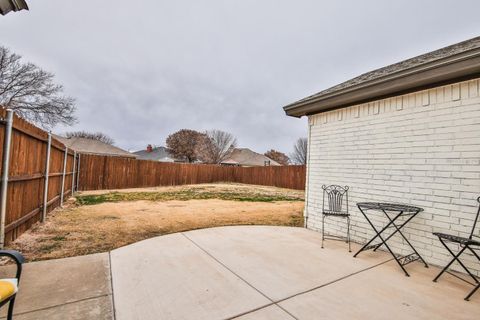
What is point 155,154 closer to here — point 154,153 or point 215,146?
point 154,153

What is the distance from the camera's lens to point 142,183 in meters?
12.9

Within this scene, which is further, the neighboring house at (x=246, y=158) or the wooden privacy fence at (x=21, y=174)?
the neighboring house at (x=246, y=158)

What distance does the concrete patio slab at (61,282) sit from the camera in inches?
66.4

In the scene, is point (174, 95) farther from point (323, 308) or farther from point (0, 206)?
point (323, 308)

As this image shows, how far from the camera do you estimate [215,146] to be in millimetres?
34438

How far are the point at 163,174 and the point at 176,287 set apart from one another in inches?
510

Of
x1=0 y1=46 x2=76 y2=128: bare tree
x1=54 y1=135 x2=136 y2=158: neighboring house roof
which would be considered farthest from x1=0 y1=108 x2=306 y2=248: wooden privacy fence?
x1=54 y1=135 x2=136 y2=158: neighboring house roof

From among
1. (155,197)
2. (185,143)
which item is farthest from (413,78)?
(185,143)

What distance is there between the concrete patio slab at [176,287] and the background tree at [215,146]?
1219 inches

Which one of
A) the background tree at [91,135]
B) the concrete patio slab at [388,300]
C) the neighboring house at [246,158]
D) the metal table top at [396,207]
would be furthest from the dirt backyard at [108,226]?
the background tree at [91,135]

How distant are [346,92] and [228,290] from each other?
3182 millimetres

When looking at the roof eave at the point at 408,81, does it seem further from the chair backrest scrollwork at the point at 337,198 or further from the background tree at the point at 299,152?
the background tree at the point at 299,152

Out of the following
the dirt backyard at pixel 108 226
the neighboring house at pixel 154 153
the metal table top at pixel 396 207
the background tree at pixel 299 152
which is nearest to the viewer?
the metal table top at pixel 396 207

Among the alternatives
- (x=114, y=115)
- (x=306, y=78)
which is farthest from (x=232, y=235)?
(x=114, y=115)
